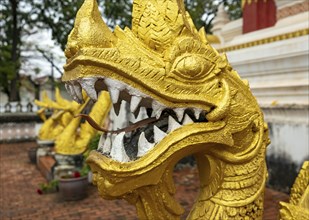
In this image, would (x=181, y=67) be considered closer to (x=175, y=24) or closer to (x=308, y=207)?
(x=175, y=24)

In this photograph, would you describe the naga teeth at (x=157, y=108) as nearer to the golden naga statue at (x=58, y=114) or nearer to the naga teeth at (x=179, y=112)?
the naga teeth at (x=179, y=112)

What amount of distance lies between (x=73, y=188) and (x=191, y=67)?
3.60m

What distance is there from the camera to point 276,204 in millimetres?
3434

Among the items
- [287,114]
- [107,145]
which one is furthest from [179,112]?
[287,114]

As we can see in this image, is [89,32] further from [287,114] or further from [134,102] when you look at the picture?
[287,114]

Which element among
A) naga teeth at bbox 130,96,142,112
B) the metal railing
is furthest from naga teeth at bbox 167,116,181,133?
the metal railing

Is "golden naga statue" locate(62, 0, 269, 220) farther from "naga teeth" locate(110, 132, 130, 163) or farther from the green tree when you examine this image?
the green tree

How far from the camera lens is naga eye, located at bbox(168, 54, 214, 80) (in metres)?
1.22

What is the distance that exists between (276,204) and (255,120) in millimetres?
2384

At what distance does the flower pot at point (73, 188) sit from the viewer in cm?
443

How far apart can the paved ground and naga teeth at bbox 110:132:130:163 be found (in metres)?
2.38

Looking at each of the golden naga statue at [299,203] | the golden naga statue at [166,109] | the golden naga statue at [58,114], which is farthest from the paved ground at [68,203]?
the golden naga statue at [166,109]

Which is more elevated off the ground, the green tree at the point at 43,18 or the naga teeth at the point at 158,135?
the green tree at the point at 43,18

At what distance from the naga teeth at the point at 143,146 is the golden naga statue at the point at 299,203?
66 centimetres
